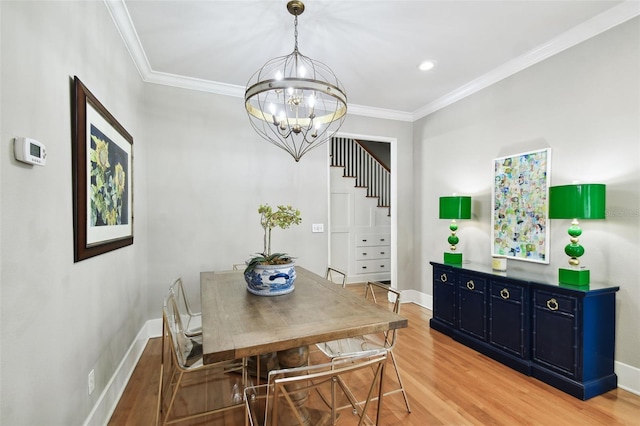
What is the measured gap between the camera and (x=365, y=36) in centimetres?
268

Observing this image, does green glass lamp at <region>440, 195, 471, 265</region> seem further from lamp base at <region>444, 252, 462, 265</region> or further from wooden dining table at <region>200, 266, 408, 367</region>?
wooden dining table at <region>200, 266, 408, 367</region>

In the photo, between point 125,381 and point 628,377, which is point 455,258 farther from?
point 125,381

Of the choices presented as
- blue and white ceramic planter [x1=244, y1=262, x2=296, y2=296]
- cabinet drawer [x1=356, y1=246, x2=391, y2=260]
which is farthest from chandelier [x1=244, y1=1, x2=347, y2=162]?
cabinet drawer [x1=356, y1=246, x2=391, y2=260]

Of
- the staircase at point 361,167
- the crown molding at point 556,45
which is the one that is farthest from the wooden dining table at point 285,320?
the staircase at point 361,167

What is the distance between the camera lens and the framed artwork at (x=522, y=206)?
2848 mm

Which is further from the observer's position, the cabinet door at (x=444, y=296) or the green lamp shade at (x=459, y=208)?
the green lamp shade at (x=459, y=208)

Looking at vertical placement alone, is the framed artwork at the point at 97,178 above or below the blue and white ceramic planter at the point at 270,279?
above

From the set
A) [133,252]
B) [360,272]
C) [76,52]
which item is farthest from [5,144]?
[360,272]

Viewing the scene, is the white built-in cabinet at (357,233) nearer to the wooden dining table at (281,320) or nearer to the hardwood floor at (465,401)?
the hardwood floor at (465,401)

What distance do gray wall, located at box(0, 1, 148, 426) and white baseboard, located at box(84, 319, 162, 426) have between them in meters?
0.06

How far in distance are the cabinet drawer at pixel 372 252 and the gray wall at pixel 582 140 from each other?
229 cm

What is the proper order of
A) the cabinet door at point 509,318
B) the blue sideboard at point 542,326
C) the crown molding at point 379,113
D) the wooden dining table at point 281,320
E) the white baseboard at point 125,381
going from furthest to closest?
the crown molding at point 379,113 → the cabinet door at point 509,318 → the blue sideboard at point 542,326 → the white baseboard at point 125,381 → the wooden dining table at point 281,320

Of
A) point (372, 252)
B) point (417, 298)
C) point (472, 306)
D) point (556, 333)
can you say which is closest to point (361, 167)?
point (372, 252)

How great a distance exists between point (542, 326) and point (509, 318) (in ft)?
0.88
